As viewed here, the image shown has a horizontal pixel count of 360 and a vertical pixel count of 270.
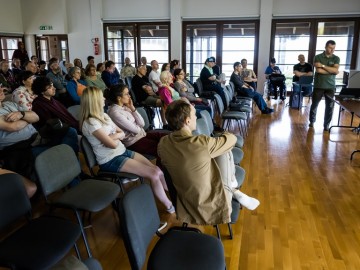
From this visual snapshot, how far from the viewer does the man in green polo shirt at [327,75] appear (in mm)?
5781

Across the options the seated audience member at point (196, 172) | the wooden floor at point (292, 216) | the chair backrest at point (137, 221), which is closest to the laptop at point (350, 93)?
the wooden floor at point (292, 216)

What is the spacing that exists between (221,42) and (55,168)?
30.8 ft

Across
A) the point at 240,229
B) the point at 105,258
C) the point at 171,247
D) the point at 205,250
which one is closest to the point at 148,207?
the point at 171,247

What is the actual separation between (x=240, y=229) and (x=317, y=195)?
3.79 ft

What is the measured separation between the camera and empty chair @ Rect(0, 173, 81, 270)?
5.63ft

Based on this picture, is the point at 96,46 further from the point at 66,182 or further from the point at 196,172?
the point at 196,172

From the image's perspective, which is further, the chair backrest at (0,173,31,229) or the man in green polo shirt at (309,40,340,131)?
the man in green polo shirt at (309,40,340,131)

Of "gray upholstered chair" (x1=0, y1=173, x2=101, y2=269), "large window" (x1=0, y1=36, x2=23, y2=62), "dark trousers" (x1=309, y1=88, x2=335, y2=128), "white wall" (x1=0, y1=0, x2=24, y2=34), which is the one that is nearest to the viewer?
"gray upholstered chair" (x1=0, y1=173, x2=101, y2=269)

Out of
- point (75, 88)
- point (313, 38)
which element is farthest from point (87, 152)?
point (313, 38)

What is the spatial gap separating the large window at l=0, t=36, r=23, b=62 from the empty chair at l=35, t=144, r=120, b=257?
10117 mm

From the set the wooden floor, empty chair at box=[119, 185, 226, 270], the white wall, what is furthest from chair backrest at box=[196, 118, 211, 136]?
the white wall

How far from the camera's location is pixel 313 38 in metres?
10.3

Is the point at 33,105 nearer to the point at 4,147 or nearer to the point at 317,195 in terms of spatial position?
the point at 4,147

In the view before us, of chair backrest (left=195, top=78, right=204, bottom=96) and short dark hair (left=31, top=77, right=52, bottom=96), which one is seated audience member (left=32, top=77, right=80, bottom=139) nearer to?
short dark hair (left=31, top=77, right=52, bottom=96)
